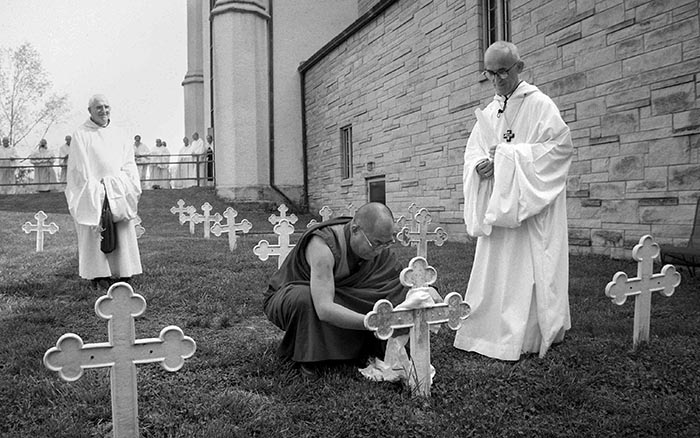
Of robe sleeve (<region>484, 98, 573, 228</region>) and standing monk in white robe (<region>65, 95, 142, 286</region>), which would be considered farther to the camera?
standing monk in white robe (<region>65, 95, 142, 286</region>)

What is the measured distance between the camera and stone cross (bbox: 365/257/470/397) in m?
3.17

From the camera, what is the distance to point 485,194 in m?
4.25

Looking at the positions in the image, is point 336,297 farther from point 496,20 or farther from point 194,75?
point 194,75

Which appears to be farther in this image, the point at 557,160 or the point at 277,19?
the point at 277,19

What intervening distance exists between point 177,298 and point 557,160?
415 cm

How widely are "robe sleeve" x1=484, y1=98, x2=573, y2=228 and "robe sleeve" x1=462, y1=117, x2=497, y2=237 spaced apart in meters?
0.15

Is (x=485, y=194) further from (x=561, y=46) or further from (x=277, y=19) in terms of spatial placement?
(x=277, y=19)

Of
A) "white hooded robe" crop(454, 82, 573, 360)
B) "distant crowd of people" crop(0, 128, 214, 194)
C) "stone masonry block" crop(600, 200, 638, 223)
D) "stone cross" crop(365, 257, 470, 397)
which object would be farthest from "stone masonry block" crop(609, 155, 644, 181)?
"distant crowd of people" crop(0, 128, 214, 194)

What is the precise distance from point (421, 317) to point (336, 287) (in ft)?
2.16

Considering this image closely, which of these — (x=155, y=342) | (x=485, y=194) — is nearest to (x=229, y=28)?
(x=485, y=194)

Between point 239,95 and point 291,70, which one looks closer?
Result: point 239,95

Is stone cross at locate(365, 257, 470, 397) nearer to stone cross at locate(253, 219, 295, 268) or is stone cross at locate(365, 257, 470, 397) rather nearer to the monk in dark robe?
the monk in dark robe

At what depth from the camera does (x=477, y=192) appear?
168 inches

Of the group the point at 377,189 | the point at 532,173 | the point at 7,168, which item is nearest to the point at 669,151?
the point at 532,173
